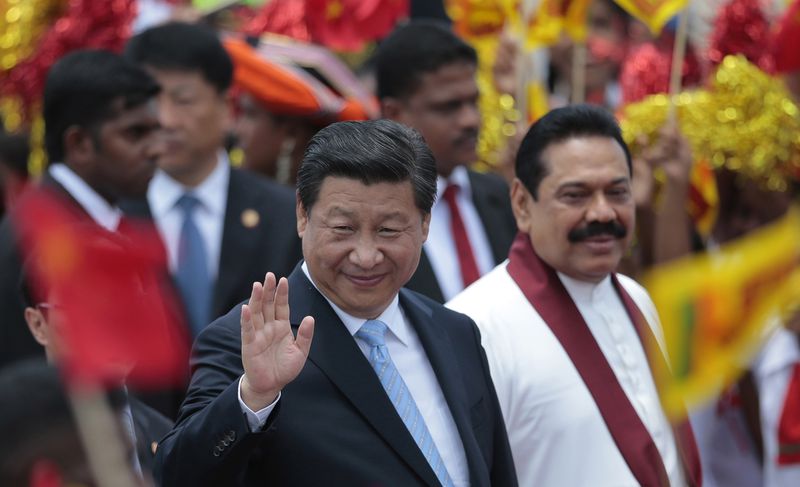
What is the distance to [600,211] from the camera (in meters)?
4.73

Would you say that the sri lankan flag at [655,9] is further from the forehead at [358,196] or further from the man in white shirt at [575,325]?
the forehead at [358,196]

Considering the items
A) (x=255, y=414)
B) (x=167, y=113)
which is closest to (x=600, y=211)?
(x=255, y=414)

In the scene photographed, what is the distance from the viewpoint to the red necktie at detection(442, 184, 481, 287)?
559 centimetres

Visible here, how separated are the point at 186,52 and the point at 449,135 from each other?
3.70 feet

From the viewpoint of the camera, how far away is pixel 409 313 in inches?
153

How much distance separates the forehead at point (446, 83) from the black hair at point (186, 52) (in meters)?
0.79

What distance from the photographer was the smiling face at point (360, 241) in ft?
12.1

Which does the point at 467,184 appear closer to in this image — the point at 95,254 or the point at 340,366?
the point at 340,366

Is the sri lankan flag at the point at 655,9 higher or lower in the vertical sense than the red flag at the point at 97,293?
higher

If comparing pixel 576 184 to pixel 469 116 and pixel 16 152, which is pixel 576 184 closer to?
pixel 469 116

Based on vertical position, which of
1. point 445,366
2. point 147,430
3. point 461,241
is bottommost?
point 147,430

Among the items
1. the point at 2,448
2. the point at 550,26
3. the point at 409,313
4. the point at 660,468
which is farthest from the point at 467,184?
the point at 2,448

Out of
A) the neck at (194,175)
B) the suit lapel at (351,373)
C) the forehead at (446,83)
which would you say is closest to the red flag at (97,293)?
the suit lapel at (351,373)

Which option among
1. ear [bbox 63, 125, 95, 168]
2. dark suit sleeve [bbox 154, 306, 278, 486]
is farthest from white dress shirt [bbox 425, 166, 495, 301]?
dark suit sleeve [bbox 154, 306, 278, 486]
